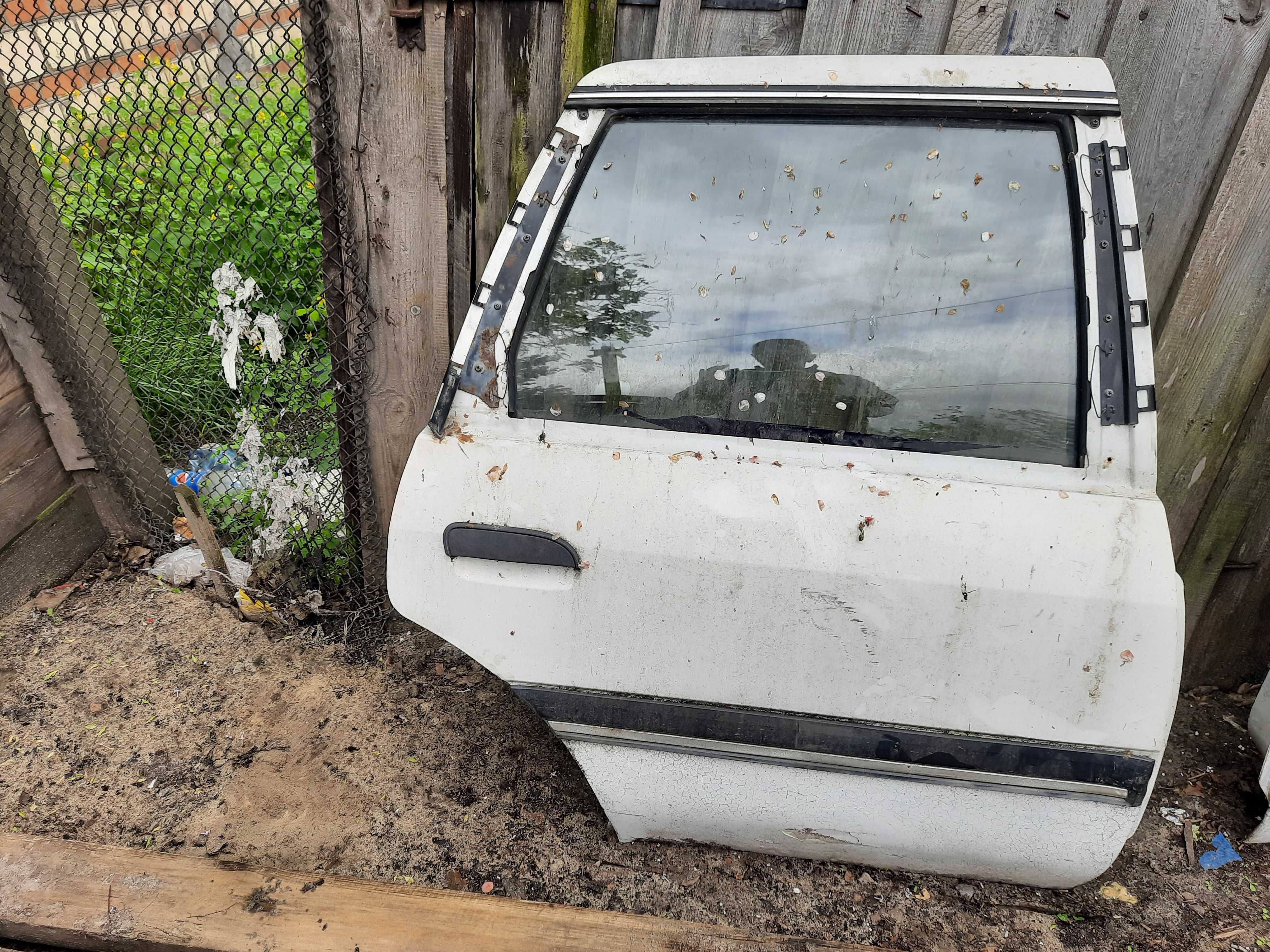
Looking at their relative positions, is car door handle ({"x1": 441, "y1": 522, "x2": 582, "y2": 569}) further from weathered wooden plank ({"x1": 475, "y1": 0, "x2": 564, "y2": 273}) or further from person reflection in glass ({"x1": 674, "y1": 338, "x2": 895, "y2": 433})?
weathered wooden plank ({"x1": 475, "y1": 0, "x2": 564, "y2": 273})

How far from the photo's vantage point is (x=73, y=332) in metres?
2.71

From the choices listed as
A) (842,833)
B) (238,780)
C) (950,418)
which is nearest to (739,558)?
(950,418)

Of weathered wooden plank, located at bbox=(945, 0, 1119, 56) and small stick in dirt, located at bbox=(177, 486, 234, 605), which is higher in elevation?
weathered wooden plank, located at bbox=(945, 0, 1119, 56)

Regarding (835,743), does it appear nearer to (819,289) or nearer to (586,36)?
(819,289)

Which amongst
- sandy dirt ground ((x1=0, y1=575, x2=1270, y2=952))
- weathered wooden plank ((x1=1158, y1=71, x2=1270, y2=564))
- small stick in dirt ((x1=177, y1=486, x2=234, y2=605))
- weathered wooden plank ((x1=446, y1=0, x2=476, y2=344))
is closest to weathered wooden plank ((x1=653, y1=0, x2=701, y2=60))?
weathered wooden plank ((x1=446, y1=0, x2=476, y2=344))

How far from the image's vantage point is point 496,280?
148 centimetres

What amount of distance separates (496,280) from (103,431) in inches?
92.7

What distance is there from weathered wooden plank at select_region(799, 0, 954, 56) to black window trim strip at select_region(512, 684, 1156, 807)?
1.73m

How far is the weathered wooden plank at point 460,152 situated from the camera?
2014 mm

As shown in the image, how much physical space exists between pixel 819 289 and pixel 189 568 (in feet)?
9.22

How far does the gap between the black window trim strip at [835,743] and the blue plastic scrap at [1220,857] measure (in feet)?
3.28

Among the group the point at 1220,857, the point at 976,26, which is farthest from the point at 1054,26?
the point at 1220,857

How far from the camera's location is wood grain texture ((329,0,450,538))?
203 centimetres

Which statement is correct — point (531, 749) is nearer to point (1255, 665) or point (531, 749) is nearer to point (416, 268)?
point (416, 268)
